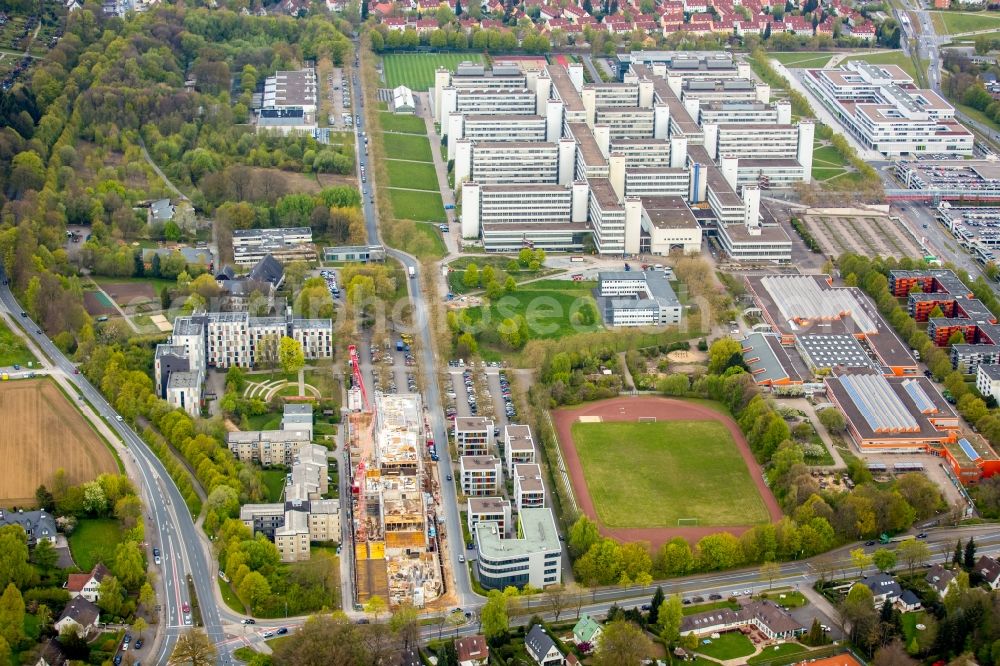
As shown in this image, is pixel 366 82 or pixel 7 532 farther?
pixel 366 82

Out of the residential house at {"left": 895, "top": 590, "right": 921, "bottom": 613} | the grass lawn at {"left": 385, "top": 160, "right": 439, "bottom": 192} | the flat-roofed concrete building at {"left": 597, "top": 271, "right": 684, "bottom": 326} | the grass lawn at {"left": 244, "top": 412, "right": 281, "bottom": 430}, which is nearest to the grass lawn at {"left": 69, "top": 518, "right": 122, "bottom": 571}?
the grass lawn at {"left": 244, "top": 412, "right": 281, "bottom": 430}

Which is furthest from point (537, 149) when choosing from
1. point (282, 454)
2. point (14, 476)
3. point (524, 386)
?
point (14, 476)

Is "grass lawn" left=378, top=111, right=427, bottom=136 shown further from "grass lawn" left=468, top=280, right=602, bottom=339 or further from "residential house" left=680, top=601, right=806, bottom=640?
"residential house" left=680, top=601, right=806, bottom=640

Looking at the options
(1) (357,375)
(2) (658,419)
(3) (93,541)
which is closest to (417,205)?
(1) (357,375)

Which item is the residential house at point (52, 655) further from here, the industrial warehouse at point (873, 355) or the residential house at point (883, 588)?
the industrial warehouse at point (873, 355)

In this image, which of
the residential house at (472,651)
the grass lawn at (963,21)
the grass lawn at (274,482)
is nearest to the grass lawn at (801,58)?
the grass lawn at (963,21)

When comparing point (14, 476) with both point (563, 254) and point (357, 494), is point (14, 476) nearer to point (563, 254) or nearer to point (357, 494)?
point (357, 494)
